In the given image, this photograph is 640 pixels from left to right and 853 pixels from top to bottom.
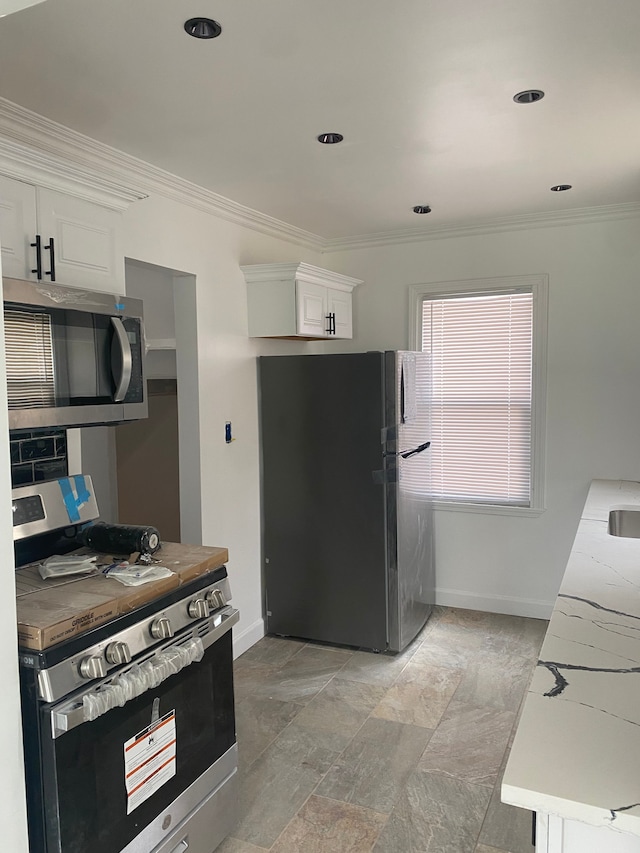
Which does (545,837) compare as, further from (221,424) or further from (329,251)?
(329,251)

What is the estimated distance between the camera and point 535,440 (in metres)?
4.07

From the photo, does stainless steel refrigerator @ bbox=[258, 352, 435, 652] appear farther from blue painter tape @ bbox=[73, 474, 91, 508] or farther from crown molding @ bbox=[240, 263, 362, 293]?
blue painter tape @ bbox=[73, 474, 91, 508]

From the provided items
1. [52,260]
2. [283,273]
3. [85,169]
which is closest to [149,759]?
[52,260]

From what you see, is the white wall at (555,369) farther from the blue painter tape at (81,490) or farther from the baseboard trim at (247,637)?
the blue painter tape at (81,490)

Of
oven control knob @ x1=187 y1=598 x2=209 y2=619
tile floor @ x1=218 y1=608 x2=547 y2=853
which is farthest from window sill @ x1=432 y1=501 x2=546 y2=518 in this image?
oven control knob @ x1=187 y1=598 x2=209 y2=619

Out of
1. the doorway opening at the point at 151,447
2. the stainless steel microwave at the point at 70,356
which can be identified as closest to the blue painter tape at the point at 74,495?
the stainless steel microwave at the point at 70,356

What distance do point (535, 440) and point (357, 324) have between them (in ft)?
4.66

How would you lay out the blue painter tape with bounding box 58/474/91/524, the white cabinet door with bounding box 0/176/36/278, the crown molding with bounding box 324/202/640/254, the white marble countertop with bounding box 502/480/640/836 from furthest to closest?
1. the crown molding with bounding box 324/202/640/254
2. the blue painter tape with bounding box 58/474/91/524
3. the white cabinet door with bounding box 0/176/36/278
4. the white marble countertop with bounding box 502/480/640/836

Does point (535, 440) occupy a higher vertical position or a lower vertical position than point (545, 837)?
higher

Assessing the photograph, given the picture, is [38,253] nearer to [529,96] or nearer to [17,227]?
[17,227]

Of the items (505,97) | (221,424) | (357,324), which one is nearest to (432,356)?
(357,324)

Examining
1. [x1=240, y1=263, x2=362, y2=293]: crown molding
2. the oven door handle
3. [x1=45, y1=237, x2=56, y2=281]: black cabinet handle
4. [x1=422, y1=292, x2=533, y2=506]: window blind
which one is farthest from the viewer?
[x1=422, y1=292, x2=533, y2=506]: window blind

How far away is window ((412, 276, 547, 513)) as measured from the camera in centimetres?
407

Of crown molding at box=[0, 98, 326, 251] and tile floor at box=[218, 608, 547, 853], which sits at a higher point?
crown molding at box=[0, 98, 326, 251]
